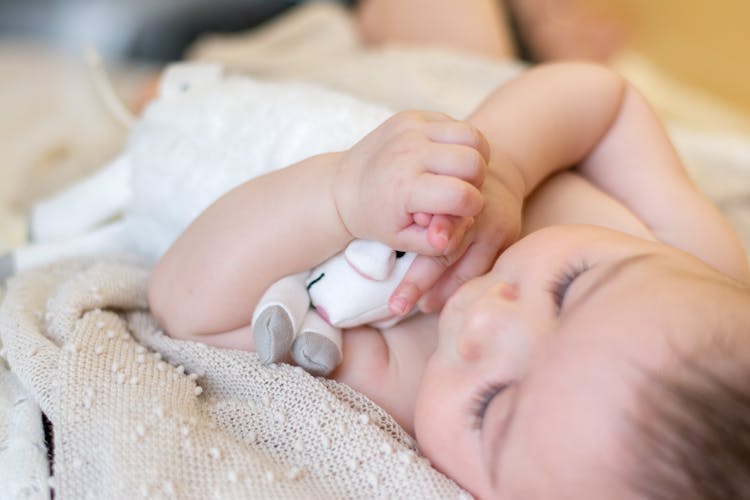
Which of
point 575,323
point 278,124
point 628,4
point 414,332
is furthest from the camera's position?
point 628,4

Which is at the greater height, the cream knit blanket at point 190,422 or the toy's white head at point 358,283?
the toy's white head at point 358,283

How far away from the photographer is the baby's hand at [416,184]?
64 cm

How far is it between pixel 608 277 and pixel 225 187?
1.52 feet

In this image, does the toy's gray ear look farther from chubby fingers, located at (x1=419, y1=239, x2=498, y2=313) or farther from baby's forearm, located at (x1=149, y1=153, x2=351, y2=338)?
chubby fingers, located at (x1=419, y1=239, x2=498, y2=313)

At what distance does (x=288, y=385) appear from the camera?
72cm

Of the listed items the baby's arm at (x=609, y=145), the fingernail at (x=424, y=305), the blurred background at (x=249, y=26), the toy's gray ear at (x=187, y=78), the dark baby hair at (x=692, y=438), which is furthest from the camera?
the blurred background at (x=249, y=26)

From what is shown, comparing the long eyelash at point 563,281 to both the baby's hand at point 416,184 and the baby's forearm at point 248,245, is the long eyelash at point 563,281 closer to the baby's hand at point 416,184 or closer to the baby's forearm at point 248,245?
the baby's hand at point 416,184

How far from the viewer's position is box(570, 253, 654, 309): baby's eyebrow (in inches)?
24.2

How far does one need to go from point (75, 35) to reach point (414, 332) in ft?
3.86

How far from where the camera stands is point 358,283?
2.41 feet

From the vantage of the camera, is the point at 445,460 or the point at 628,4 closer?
the point at 445,460

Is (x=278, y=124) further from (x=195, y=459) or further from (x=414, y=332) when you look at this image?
(x=195, y=459)

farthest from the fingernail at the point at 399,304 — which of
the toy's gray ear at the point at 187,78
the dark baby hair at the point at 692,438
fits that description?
the toy's gray ear at the point at 187,78

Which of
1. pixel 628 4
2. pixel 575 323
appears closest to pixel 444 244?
pixel 575 323
